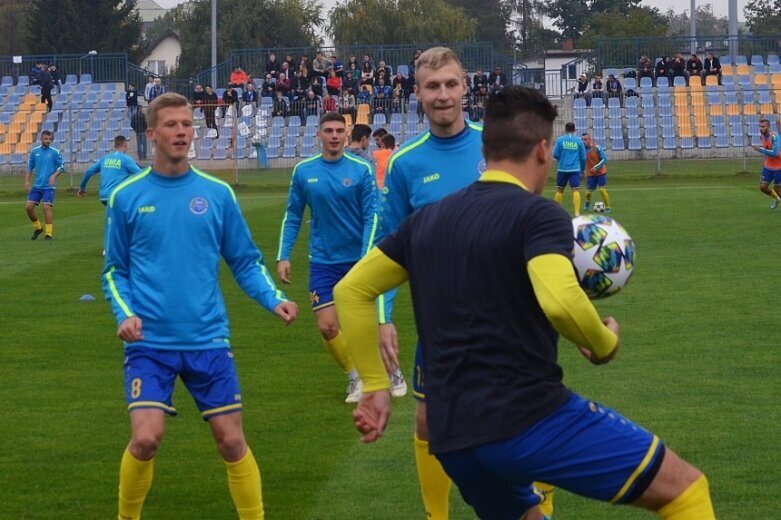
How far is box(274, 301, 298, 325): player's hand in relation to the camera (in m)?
5.95

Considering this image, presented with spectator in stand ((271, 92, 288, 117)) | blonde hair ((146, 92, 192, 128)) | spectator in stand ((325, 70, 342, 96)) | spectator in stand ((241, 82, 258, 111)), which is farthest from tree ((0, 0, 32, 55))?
blonde hair ((146, 92, 192, 128))

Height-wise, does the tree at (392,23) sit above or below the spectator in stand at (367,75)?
above

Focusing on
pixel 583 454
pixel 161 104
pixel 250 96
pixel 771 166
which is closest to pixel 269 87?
pixel 250 96

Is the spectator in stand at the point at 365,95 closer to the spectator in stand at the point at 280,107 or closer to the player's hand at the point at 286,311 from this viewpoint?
the spectator in stand at the point at 280,107

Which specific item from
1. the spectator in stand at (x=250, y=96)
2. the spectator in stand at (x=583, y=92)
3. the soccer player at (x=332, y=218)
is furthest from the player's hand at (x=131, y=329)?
the spectator in stand at (x=583, y=92)

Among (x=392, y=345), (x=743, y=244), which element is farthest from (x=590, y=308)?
(x=743, y=244)

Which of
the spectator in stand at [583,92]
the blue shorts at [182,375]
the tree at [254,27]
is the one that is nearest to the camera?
the blue shorts at [182,375]

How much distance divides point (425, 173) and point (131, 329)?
1560mm

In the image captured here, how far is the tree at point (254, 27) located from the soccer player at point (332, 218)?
67.5 meters

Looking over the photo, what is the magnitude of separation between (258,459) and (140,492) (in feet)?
6.95

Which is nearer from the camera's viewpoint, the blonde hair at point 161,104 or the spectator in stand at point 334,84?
the blonde hair at point 161,104

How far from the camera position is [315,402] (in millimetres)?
9984

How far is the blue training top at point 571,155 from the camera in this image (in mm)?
28781

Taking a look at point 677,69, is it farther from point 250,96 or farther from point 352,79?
point 250,96
